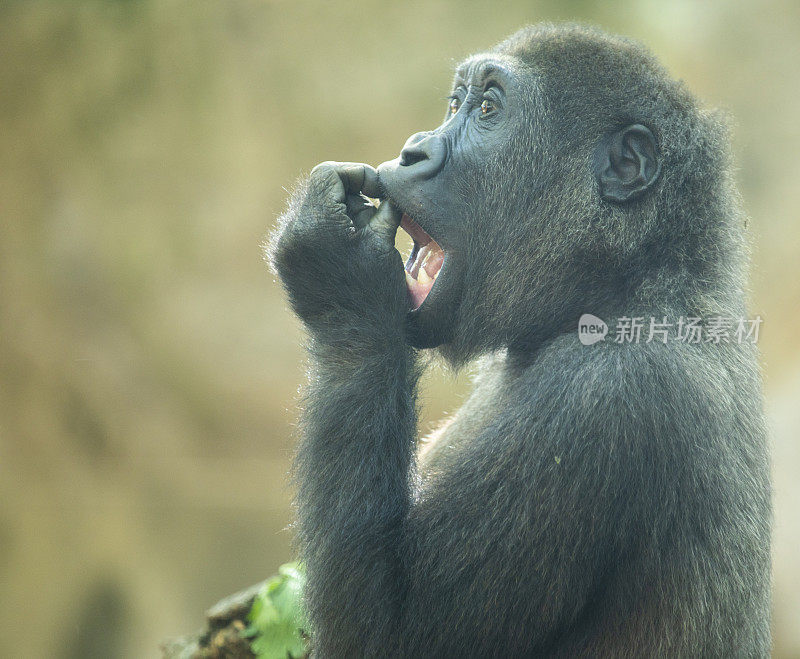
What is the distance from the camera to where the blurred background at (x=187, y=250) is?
28.9 feet

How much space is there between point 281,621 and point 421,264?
2.10 meters

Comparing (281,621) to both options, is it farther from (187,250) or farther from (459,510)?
(187,250)

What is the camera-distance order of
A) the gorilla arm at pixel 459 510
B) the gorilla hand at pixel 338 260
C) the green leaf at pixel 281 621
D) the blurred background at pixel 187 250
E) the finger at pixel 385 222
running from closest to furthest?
the gorilla arm at pixel 459 510
the gorilla hand at pixel 338 260
the finger at pixel 385 222
the green leaf at pixel 281 621
the blurred background at pixel 187 250

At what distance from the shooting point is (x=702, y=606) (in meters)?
3.30

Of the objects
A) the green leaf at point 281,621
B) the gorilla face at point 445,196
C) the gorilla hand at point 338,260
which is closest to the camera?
the gorilla hand at point 338,260

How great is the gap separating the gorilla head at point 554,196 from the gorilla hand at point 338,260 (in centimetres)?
24

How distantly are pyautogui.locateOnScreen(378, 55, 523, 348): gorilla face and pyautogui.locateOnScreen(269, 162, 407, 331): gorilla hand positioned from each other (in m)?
0.19

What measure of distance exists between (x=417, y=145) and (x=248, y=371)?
633 cm

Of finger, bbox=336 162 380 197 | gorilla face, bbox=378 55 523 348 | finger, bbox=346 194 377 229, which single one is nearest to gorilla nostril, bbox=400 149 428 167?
gorilla face, bbox=378 55 523 348

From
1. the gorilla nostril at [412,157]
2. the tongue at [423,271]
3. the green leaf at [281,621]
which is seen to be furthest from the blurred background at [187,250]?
the gorilla nostril at [412,157]

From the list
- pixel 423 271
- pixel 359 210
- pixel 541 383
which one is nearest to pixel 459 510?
pixel 541 383

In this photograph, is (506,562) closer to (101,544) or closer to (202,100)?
(101,544)

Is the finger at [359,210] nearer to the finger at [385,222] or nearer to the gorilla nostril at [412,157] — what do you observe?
the finger at [385,222]

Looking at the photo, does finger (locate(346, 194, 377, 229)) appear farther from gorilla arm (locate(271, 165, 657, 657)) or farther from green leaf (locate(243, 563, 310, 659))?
green leaf (locate(243, 563, 310, 659))
